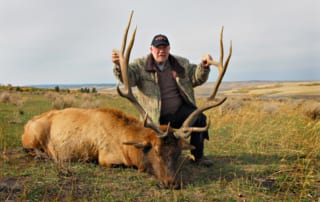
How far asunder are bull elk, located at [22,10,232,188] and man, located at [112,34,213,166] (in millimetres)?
482

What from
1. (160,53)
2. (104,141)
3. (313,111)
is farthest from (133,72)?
(313,111)

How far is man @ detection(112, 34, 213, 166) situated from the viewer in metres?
6.07

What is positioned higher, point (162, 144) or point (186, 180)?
point (162, 144)

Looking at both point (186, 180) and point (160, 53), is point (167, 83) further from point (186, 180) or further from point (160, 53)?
point (186, 180)

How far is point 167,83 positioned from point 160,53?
59 cm

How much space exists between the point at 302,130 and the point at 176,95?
3793mm

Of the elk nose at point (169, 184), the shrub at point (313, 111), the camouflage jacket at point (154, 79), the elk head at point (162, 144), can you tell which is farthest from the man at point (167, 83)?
the shrub at point (313, 111)

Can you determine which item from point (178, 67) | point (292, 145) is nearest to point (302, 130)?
point (292, 145)

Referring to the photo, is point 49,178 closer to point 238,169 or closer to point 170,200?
point 170,200

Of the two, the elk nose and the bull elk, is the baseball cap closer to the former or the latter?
the bull elk

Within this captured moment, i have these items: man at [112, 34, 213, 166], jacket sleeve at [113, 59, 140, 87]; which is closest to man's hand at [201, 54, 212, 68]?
man at [112, 34, 213, 166]

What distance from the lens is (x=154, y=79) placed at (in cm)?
617

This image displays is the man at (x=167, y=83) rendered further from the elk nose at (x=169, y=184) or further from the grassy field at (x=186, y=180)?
the elk nose at (x=169, y=184)

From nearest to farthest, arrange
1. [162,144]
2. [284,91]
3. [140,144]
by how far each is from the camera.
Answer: [162,144] < [140,144] < [284,91]
